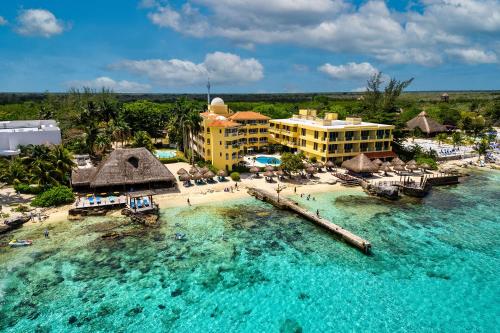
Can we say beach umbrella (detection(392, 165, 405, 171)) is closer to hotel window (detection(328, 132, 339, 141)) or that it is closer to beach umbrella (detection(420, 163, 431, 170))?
beach umbrella (detection(420, 163, 431, 170))

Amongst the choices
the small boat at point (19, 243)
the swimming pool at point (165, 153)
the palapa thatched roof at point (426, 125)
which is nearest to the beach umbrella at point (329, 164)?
the swimming pool at point (165, 153)

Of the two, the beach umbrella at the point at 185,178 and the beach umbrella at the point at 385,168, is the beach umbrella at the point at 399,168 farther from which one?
the beach umbrella at the point at 185,178

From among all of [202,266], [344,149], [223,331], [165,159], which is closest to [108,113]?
[165,159]

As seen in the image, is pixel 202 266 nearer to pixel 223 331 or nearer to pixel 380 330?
pixel 223 331

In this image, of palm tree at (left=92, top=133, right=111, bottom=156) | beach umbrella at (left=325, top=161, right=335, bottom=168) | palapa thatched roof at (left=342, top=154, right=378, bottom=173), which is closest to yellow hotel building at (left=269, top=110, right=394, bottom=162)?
beach umbrella at (left=325, top=161, right=335, bottom=168)

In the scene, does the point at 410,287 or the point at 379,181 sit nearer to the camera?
the point at 410,287

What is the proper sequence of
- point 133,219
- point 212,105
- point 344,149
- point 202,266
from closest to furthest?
1. point 202,266
2. point 133,219
3. point 344,149
4. point 212,105

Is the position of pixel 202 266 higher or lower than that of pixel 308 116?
lower
